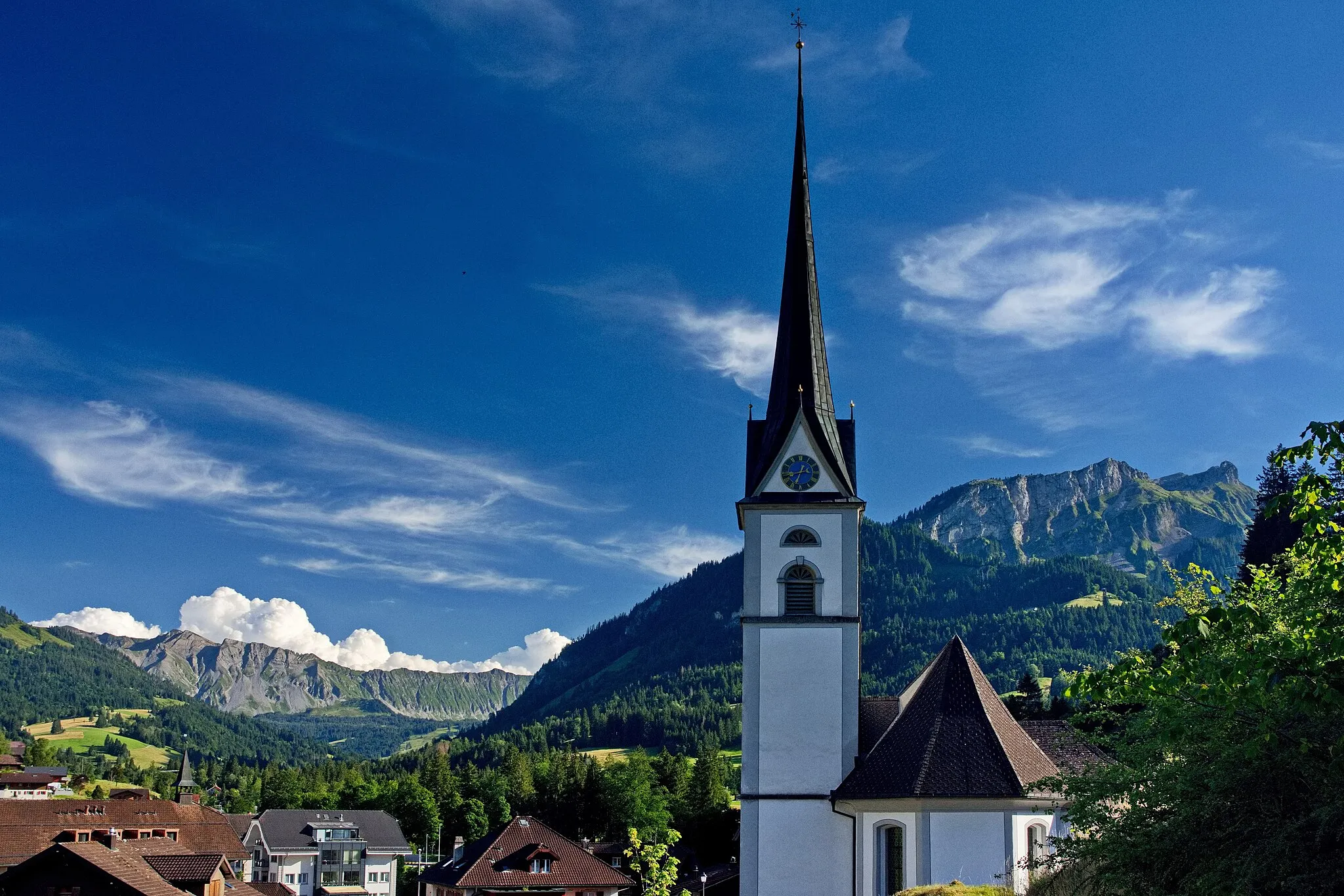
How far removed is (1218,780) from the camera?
12.5m

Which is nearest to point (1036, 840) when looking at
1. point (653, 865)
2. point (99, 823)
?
point (653, 865)

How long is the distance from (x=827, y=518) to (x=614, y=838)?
9773 cm

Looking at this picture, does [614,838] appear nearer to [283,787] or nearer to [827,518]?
[283,787]

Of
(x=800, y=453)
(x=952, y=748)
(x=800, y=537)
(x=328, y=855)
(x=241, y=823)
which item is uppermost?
(x=800, y=453)

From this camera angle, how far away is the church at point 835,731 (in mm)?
32625

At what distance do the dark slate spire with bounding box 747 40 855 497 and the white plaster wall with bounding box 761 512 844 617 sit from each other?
1212 millimetres

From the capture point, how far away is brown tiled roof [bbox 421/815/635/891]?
71938 mm

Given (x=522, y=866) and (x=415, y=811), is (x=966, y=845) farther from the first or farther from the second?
(x=415, y=811)

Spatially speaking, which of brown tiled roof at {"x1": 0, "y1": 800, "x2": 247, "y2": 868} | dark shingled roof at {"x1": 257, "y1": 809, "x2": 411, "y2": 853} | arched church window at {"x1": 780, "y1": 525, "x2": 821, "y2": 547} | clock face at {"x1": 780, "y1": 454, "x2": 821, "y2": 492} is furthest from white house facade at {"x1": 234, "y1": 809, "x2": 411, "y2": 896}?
clock face at {"x1": 780, "y1": 454, "x2": 821, "y2": 492}

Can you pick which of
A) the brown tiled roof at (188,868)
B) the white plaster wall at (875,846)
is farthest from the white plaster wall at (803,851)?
the brown tiled roof at (188,868)

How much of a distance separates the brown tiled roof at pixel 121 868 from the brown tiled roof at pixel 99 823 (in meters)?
19.0

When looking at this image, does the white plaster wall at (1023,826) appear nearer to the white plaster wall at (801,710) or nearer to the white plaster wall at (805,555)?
the white plaster wall at (801,710)

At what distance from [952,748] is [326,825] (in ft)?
342

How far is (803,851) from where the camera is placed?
35562 millimetres
